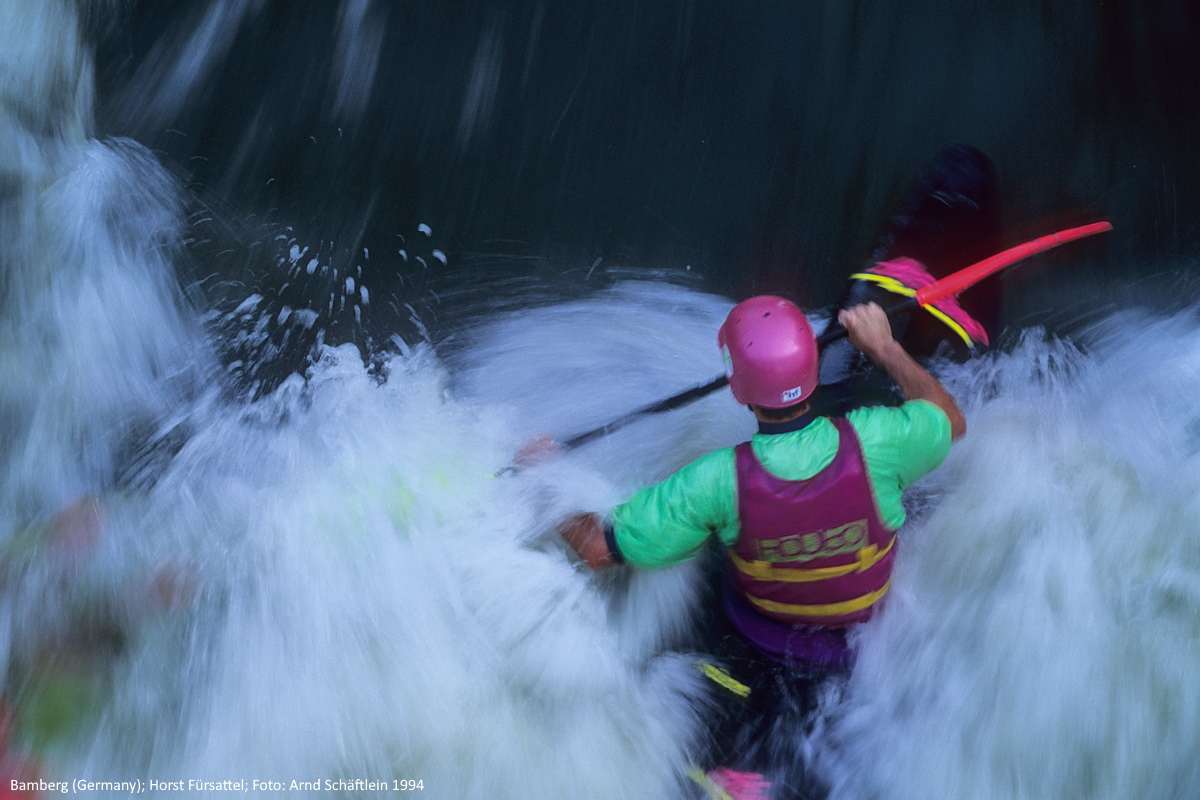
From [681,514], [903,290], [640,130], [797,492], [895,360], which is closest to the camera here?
[797,492]

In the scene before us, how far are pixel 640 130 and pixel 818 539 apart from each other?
235 centimetres

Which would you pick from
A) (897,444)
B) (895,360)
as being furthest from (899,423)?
(895,360)

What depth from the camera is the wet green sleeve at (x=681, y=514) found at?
1781 mm

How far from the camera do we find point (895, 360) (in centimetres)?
201

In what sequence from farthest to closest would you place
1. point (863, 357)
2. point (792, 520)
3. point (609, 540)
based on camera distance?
point (863, 357) → point (609, 540) → point (792, 520)

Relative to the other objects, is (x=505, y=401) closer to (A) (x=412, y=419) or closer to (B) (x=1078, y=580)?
(A) (x=412, y=419)

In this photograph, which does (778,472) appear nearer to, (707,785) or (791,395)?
(791,395)

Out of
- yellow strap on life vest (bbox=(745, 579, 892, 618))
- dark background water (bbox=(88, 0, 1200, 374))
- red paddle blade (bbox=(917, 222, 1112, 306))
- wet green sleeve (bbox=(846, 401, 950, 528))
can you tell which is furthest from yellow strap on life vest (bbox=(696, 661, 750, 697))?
dark background water (bbox=(88, 0, 1200, 374))

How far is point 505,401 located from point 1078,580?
7.26 feet

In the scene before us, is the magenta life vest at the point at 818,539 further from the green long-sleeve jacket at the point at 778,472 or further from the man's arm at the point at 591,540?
the man's arm at the point at 591,540

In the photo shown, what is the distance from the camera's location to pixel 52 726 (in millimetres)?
2459

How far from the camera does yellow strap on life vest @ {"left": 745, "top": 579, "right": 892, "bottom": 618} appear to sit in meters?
1.91

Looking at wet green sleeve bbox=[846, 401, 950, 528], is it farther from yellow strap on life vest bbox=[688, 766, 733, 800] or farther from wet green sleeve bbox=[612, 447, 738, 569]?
yellow strap on life vest bbox=[688, 766, 733, 800]

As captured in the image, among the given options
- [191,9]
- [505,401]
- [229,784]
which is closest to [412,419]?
[505,401]
